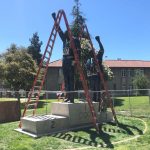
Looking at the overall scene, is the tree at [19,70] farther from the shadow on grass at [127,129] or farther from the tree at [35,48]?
the tree at [35,48]

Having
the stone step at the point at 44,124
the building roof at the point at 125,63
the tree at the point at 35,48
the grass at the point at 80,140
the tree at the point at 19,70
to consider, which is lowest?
the grass at the point at 80,140

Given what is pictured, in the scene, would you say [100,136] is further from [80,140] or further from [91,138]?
[80,140]

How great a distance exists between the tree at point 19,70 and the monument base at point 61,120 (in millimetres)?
18092

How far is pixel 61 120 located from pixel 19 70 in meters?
19.5

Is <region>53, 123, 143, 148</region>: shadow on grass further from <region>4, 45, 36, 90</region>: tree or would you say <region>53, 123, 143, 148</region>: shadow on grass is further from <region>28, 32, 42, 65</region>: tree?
<region>28, 32, 42, 65</region>: tree

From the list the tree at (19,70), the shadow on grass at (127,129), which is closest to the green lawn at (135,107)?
the shadow on grass at (127,129)

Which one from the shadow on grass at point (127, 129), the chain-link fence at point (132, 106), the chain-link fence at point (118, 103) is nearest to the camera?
the shadow on grass at point (127, 129)

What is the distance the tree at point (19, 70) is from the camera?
1185 inches

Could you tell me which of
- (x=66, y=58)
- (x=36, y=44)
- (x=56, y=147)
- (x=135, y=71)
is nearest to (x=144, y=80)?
(x=135, y=71)

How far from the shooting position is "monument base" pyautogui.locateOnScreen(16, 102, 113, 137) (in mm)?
10516

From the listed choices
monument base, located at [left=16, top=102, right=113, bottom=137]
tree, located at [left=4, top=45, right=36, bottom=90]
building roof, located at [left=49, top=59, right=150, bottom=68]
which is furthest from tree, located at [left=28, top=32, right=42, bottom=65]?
monument base, located at [left=16, top=102, right=113, bottom=137]

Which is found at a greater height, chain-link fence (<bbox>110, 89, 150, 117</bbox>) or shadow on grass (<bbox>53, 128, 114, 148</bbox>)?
chain-link fence (<bbox>110, 89, 150, 117</bbox>)

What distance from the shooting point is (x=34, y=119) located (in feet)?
35.7

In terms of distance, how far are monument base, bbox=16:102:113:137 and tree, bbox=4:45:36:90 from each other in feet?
59.4
